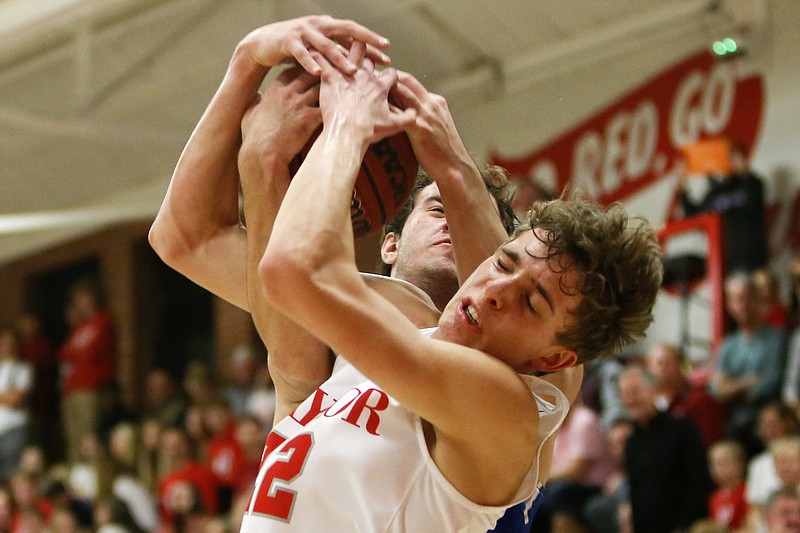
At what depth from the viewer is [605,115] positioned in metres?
10.3

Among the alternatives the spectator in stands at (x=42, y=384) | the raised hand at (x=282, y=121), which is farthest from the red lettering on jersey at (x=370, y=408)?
the spectator in stands at (x=42, y=384)

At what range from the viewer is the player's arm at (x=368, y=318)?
2.21 meters

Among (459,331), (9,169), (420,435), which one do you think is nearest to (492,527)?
(420,435)

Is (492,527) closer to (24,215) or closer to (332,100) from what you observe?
(332,100)

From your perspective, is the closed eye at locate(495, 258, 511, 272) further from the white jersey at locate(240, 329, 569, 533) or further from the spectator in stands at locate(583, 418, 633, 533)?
the spectator in stands at locate(583, 418, 633, 533)

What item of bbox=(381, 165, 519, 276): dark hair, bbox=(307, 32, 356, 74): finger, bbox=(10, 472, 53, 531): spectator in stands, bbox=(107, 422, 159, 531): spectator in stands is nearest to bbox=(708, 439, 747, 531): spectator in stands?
bbox=(381, 165, 519, 276): dark hair

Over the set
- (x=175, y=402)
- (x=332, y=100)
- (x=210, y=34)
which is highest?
(x=332, y=100)

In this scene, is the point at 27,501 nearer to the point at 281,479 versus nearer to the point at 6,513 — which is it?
the point at 6,513

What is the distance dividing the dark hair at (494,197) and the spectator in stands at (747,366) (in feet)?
13.2

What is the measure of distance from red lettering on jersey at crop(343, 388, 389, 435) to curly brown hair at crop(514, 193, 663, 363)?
0.38m

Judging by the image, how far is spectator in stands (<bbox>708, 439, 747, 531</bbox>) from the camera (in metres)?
6.12

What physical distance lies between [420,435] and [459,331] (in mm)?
224

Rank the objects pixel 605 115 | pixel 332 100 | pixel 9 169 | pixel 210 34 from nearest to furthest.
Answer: pixel 332 100, pixel 210 34, pixel 605 115, pixel 9 169

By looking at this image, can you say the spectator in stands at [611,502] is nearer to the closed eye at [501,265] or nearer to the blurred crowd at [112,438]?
the blurred crowd at [112,438]
